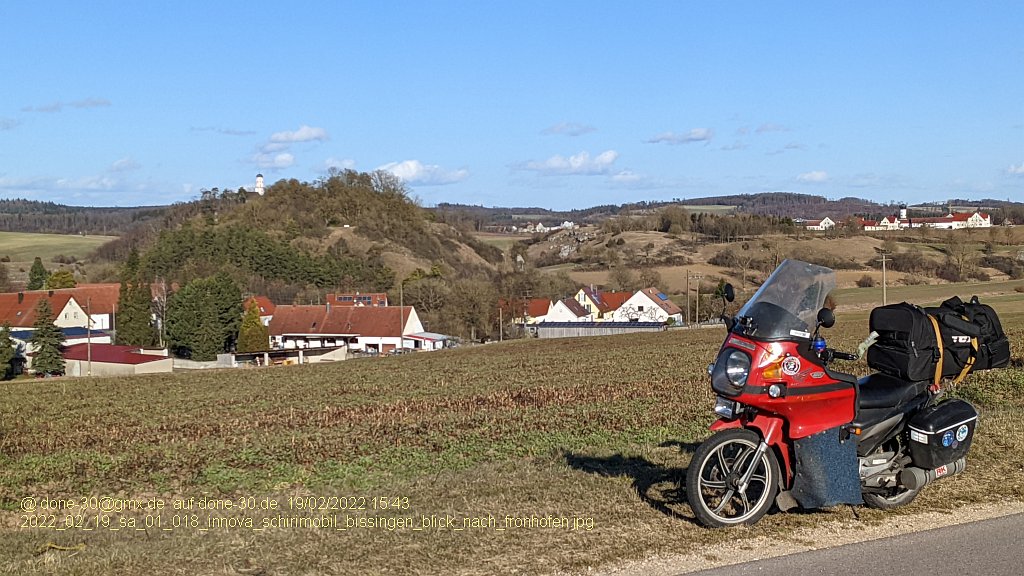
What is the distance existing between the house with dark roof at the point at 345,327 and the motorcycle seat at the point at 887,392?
74.2m

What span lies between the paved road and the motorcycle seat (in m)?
1.00

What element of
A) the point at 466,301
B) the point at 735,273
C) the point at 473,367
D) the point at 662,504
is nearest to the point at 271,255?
the point at 466,301

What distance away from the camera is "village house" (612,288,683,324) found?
9194cm

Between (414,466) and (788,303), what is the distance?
632 cm

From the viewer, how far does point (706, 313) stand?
287 feet

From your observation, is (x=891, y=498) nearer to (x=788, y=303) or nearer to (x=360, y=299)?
(x=788, y=303)

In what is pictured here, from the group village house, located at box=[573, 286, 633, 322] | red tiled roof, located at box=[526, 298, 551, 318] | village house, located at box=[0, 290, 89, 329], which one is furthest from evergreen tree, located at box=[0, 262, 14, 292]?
village house, located at box=[573, 286, 633, 322]

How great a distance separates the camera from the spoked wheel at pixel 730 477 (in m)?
Answer: 6.89

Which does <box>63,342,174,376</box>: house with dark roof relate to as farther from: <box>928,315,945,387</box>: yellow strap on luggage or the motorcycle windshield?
<box>928,315,945,387</box>: yellow strap on luggage

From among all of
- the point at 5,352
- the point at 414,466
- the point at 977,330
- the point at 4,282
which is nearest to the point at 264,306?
the point at 5,352

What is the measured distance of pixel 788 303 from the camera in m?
7.05

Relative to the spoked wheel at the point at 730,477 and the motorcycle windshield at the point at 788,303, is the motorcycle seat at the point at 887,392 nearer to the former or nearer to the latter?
the motorcycle windshield at the point at 788,303

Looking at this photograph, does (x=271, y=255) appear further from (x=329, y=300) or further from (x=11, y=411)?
(x=11, y=411)

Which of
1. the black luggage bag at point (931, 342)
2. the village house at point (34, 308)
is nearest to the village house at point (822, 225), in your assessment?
the village house at point (34, 308)
